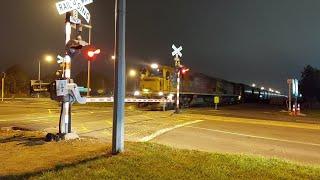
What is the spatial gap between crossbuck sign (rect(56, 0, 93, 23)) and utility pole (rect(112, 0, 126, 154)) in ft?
8.84

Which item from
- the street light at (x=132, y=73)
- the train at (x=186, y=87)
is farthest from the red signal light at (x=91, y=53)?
the street light at (x=132, y=73)

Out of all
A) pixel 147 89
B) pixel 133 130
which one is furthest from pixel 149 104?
pixel 133 130

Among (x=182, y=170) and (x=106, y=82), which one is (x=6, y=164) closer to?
(x=182, y=170)

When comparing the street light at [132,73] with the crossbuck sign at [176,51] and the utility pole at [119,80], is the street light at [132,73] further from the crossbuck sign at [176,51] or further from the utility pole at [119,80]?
the utility pole at [119,80]

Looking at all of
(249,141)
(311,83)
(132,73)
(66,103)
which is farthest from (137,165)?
(311,83)

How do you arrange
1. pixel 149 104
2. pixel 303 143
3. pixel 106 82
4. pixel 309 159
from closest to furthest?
1. pixel 309 159
2. pixel 303 143
3. pixel 149 104
4. pixel 106 82

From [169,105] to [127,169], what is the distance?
28014 millimetres

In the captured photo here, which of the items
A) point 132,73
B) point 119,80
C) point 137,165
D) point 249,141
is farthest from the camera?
point 132,73

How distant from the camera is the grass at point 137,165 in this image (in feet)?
26.8

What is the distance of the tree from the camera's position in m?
88.4

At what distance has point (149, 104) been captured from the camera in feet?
117

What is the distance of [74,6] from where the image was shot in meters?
12.7

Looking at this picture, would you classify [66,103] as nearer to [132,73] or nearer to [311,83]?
[132,73]

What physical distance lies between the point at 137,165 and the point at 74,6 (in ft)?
19.2
